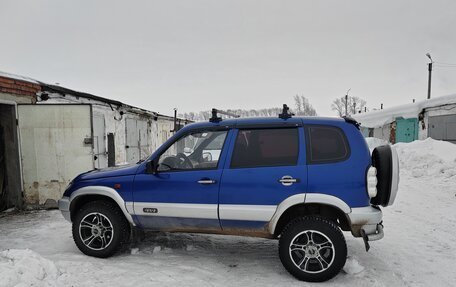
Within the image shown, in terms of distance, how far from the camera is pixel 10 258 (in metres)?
3.82

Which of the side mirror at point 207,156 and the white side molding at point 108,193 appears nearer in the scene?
the side mirror at point 207,156

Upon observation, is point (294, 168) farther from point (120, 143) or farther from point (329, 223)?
point (120, 143)

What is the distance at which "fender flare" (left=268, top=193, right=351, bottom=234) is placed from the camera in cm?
381

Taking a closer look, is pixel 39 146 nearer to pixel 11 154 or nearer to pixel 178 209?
pixel 11 154

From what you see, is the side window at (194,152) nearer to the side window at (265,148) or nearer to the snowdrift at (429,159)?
the side window at (265,148)

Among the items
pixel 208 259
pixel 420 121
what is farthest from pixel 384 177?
pixel 420 121

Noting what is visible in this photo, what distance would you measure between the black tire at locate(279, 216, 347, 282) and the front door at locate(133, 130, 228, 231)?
0.97 m

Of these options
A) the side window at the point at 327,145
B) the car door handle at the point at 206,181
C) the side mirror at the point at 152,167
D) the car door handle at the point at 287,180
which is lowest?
the car door handle at the point at 206,181

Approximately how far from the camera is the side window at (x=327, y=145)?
3926 millimetres

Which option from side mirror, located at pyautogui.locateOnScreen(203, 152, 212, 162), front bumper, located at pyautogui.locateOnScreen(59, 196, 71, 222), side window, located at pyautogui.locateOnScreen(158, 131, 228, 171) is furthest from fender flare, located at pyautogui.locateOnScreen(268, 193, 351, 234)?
front bumper, located at pyautogui.locateOnScreen(59, 196, 71, 222)

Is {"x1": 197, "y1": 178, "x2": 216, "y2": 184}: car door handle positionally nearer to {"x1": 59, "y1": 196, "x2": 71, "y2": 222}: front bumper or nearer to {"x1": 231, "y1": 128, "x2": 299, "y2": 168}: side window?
{"x1": 231, "y1": 128, "x2": 299, "y2": 168}: side window

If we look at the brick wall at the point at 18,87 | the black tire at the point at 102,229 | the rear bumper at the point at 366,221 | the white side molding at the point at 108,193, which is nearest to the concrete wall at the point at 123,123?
the brick wall at the point at 18,87

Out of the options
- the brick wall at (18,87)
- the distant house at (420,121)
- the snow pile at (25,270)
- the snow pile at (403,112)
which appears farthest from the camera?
the snow pile at (403,112)

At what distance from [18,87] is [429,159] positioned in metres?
13.5
